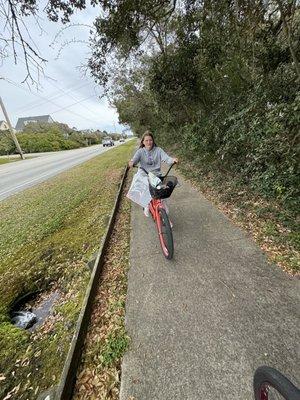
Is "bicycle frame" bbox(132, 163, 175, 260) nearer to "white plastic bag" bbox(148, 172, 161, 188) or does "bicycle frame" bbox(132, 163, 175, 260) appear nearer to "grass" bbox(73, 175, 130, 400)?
"white plastic bag" bbox(148, 172, 161, 188)

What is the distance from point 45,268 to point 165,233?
2.39m

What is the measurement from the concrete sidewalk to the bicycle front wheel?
6.5 inches

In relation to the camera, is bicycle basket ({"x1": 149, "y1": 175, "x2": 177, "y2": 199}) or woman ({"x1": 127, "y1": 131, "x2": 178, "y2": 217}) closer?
bicycle basket ({"x1": 149, "y1": 175, "x2": 177, "y2": 199})

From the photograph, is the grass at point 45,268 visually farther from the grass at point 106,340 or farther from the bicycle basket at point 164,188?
the bicycle basket at point 164,188

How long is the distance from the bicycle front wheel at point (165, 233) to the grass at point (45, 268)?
133 cm

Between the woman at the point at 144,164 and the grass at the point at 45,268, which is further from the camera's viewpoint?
the woman at the point at 144,164

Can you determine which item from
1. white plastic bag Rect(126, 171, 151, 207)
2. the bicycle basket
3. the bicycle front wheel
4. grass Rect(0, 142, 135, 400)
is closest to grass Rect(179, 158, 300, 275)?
the bicycle front wheel

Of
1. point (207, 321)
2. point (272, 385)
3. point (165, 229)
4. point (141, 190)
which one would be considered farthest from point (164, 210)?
point (272, 385)

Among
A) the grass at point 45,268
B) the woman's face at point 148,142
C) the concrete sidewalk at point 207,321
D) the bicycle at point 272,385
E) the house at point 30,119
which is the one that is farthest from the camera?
the house at point 30,119

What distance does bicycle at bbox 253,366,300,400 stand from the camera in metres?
1.30

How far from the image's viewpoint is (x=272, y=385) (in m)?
1.47

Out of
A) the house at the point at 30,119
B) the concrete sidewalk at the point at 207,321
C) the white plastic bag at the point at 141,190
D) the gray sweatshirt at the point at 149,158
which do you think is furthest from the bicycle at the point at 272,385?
the house at the point at 30,119

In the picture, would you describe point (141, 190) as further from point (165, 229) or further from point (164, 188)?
point (165, 229)

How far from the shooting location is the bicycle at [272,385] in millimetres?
1304
